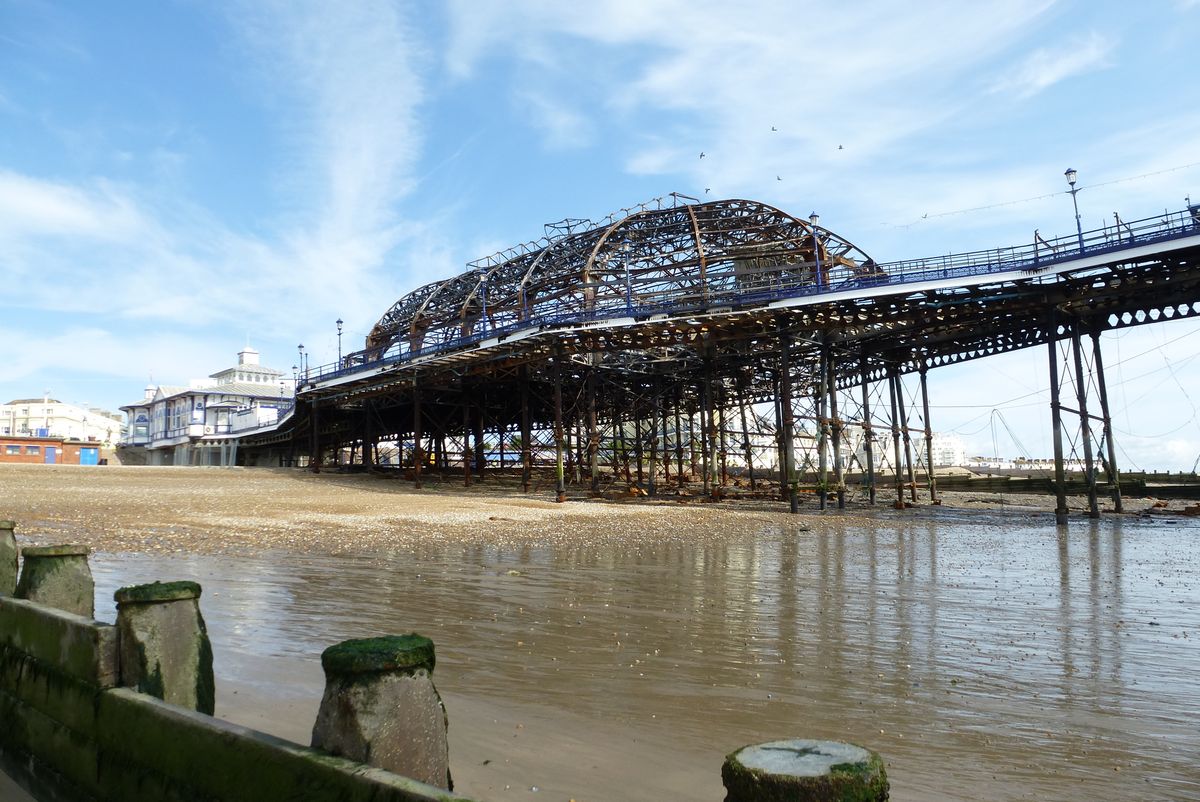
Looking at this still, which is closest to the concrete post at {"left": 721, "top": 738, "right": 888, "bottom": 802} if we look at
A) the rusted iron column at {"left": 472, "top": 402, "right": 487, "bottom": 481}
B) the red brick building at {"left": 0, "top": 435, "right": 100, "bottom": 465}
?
the rusted iron column at {"left": 472, "top": 402, "right": 487, "bottom": 481}

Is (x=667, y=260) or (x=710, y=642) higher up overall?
(x=667, y=260)

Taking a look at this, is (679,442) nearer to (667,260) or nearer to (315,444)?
(667,260)

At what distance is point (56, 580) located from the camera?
604cm

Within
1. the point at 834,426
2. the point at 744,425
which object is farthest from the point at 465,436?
the point at 834,426

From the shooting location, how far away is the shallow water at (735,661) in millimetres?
4934

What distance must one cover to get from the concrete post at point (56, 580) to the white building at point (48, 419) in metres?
131

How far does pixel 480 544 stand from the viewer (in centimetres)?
1667

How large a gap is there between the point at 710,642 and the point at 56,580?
19.5 ft

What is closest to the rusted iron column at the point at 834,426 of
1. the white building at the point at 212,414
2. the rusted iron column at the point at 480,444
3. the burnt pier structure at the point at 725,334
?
the burnt pier structure at the point at 725,334

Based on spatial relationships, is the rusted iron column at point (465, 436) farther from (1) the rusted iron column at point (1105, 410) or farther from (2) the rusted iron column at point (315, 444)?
(1) the rusted iron column at point (1105, 410)

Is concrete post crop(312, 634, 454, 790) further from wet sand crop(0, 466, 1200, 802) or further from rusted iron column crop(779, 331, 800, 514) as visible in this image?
rusted iron column crop(779, 331, 800, 514)

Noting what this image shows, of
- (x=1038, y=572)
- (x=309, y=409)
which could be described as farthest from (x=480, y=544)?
(x=309, y=409)

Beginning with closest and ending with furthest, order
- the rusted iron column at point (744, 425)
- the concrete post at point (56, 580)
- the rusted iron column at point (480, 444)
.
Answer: the concrete post at point (56, 580), the rusted iron column at point (744, 425), the rusted iron column at point (480, 444)

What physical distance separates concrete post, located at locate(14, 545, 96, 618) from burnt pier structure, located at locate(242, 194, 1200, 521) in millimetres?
26327
